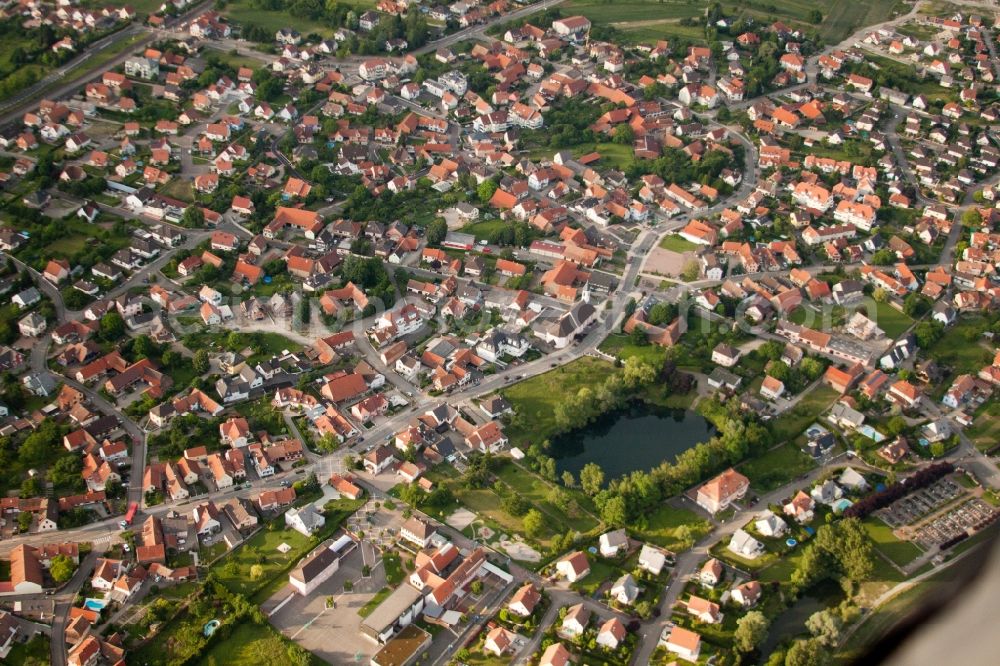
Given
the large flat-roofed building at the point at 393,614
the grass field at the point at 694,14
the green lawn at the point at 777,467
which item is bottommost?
the large flat-roofed building at the point at 393,614

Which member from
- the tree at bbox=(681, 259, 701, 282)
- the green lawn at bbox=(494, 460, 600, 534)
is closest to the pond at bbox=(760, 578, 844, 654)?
the green lawn at bbox=(494, 460, 600, 534)

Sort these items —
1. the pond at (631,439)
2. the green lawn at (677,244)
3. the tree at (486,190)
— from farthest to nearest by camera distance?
the tree at (486,190), the green lawn at (677,244), the pond at (631,439)

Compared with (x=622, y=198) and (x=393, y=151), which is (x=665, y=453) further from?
(x=393, y=151)

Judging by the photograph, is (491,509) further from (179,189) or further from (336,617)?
(179,189)

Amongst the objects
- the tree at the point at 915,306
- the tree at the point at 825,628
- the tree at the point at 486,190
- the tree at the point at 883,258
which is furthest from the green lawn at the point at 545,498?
the tree at the point at 883,258

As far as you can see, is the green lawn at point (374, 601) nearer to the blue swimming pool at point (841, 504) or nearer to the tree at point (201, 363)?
the tree at point (201, 363)

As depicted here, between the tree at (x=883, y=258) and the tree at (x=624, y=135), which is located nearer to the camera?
the tree at (x=883, y=258)
